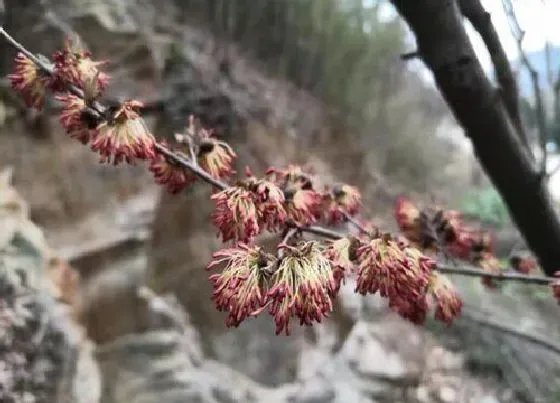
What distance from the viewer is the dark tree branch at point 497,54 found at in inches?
21.7

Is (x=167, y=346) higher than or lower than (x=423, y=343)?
Result: higher

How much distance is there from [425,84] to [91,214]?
1.39 m

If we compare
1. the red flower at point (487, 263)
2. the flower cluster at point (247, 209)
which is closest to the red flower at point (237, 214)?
the flower cluster at point (247, 209)

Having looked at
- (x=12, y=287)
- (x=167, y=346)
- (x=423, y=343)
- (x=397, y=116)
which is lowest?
(x=423, y=343)

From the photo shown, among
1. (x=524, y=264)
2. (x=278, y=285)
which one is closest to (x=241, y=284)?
(x=278, y=285)

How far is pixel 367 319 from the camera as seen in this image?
1.53 meters

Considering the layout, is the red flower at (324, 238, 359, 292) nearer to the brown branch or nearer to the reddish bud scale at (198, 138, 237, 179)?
the brown branch

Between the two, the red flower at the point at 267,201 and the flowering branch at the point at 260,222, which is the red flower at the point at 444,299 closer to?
the flowering branch at the point at 260,222

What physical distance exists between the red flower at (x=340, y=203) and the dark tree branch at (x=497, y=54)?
176 mm

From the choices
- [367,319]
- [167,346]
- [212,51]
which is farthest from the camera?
[212,51]

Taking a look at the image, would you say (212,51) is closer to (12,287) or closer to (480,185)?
(12,287)

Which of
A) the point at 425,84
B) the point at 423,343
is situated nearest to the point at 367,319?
the point at 423,343

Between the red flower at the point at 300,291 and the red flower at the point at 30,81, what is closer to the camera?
the red flower at the point at 300,291

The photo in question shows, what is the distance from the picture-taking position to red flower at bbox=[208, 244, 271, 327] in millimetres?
422
